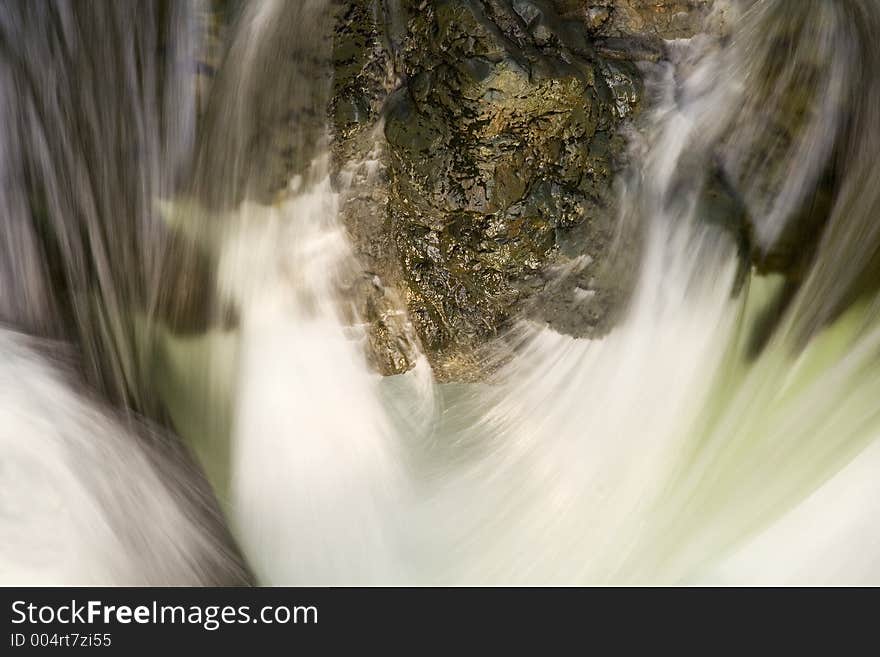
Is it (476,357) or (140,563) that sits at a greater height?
(476,357)

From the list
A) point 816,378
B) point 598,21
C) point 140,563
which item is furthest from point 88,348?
point 816,378

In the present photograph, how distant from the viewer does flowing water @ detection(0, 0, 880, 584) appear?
2.77 meters

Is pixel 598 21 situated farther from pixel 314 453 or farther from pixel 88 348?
pixel 88 348

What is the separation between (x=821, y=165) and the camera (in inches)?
111

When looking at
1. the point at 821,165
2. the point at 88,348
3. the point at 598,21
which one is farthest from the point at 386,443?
the point at 821,165

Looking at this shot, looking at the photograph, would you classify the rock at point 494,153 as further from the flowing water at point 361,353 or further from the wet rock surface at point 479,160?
the flowing water at point 361,353

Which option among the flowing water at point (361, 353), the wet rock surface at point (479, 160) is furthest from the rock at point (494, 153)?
the flowing water at point (361, 353)

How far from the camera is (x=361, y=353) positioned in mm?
2916

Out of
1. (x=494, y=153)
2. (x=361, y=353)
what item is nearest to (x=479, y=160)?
(x=494, y=153)

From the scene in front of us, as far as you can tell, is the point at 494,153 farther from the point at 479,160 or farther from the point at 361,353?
the point at 361,353

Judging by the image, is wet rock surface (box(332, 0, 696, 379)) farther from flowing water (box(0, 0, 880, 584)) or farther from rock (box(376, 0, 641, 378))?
flowing water (box(0, 0, 880, 584))

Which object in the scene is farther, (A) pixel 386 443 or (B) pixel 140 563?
(A) pixel 386 443
